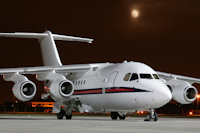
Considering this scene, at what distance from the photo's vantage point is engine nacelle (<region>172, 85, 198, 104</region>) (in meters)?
24.1

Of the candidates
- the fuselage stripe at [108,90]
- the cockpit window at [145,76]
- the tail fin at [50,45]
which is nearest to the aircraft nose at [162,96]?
the fuselage stripe at [108,90]

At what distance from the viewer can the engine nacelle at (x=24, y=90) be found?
22703 mm

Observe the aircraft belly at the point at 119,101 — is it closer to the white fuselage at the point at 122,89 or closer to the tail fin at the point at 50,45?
the white fuselage at the point at 122,89

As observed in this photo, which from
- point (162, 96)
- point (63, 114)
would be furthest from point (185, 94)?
point (63, 114)

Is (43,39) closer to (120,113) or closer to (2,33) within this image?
(2,33)

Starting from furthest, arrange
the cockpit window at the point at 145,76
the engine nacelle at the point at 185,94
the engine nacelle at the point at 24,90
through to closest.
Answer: the engine nacelle at the point at 185,94
the engine nacelle at the point at 24,90
the cockpit window at the point at 145,76

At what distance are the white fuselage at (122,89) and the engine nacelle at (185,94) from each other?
3476 millimetres

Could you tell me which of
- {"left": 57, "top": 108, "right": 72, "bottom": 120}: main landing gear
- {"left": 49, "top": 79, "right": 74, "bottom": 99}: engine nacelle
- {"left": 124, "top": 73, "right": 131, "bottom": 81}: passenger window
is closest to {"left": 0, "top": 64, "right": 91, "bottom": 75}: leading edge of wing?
{"left": 49, "top": 79, "right": 74, "bottom": 99}: engine nacelle

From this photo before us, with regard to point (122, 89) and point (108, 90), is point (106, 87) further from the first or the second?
point (122, 89)

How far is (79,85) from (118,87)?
4.52 m

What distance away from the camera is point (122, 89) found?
21.2 m

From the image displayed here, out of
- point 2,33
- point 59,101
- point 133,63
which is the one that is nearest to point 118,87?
point 133,63

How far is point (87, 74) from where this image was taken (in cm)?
2512

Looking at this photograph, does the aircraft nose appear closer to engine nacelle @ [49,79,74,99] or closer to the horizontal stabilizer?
engine nacelle @ [49,79,74,99]
